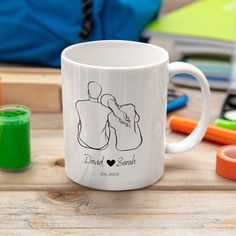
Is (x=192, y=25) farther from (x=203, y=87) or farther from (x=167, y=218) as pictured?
(x=167, y=218)

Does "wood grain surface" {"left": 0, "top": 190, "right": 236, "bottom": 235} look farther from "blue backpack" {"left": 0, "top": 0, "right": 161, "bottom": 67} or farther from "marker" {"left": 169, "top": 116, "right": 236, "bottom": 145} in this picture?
"blue backpack" {"left": 0, "top": 0, "right": 161, "bottom": 67}

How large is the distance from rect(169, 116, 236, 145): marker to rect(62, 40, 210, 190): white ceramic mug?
0.08 metres

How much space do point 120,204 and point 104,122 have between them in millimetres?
78

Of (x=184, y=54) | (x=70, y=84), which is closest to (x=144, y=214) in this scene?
(x=70, y=84)

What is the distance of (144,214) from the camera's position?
498 mm

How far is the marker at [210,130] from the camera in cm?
62

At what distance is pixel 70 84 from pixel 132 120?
7cm

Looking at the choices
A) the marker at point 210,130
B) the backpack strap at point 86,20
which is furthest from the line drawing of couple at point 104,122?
the backpack strap at point 86,20

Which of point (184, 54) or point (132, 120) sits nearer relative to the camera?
point (132, 120)

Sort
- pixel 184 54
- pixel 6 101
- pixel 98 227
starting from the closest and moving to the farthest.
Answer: pixel 98 227 < pixel 6 101 < pixel 184 54

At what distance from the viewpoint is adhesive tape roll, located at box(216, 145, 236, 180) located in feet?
1.82

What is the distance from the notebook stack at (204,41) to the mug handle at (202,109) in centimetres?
28

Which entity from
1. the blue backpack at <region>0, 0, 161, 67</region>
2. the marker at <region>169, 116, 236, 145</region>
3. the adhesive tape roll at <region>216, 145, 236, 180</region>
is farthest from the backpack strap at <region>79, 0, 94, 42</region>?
the adhesive tape roll at <region>216, 145, 236, 180</region>

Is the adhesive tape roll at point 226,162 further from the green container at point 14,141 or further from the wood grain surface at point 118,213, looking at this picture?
the green container at point 14,141
